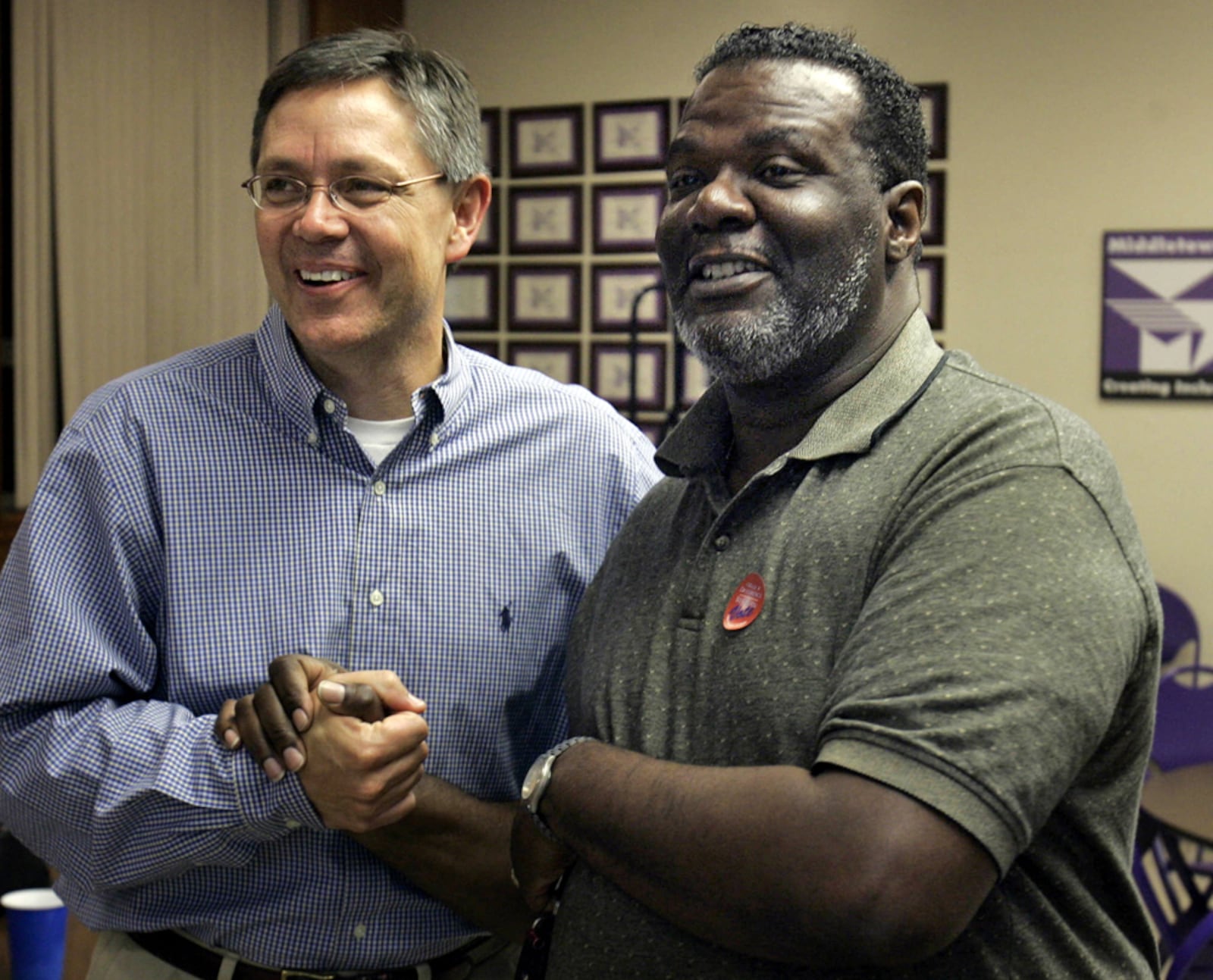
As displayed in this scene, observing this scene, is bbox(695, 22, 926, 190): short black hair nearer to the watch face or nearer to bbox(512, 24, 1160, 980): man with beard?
bbox(512, 24, 1160, 980): man with beard

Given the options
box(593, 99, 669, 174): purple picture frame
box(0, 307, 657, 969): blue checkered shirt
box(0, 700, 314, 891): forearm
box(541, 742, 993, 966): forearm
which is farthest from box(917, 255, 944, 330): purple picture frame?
box(541, 742, 993, 966): forearm

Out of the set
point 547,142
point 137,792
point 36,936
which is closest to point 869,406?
point 137,792

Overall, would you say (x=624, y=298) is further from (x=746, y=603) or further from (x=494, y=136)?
(x=746, y=603)

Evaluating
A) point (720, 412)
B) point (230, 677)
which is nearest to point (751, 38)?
point (720, 412)

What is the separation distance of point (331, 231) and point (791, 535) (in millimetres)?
714

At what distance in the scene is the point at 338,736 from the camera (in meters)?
1.39

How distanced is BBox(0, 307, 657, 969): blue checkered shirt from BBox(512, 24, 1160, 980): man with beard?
234mm

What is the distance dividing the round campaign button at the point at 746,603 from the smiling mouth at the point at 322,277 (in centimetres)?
68

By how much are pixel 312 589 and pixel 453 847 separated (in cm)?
35

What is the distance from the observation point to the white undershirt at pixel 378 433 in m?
1.69

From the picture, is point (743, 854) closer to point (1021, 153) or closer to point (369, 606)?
point (369, 606)

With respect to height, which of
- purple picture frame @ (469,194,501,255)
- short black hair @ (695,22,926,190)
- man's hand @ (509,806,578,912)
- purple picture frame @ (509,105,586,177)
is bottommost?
man's hand @ (509,806,578,912)

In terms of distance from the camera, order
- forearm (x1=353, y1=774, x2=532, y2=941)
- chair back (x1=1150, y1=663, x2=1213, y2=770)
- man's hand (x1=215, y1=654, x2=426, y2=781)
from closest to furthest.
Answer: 1. man's hand (x1=215, y1=654, x2=426, y2=781)
2. forearm (x1=353, y1=774, x2=532, y2=941)
3. chair back (x1=1150, y1=663, x2=1213, y2=770)

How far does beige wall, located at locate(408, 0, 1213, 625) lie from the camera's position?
15.5 feet
